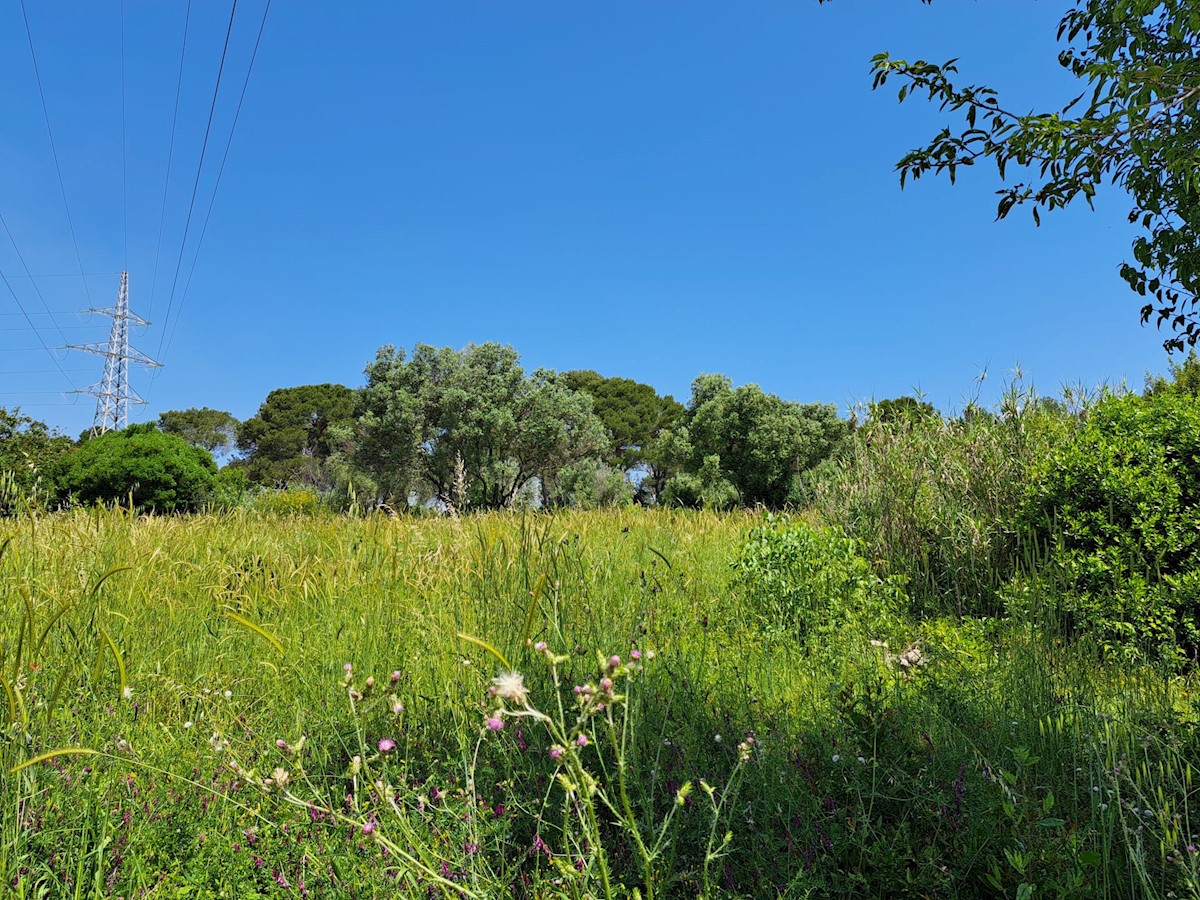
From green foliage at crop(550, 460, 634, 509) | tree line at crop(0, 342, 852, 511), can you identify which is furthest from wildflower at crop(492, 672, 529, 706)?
green foliage at crop(550, 460, 634, 509)

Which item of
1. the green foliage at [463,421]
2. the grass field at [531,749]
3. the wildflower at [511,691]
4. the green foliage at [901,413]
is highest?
the green foliage at [463,421]

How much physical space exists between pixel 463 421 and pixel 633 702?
20.8 m

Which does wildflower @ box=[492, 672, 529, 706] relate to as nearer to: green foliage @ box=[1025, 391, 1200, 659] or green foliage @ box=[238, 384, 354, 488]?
green foliage @ box=[1025, 391, 1200, 659]

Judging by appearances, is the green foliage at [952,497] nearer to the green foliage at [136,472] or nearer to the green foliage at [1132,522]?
the green foliage at [1132,522]

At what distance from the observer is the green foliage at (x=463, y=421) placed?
2241 cm

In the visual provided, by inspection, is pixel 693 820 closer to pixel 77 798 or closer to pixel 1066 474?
pixel 77 798

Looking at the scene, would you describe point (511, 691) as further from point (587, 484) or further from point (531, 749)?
point (587, 484)

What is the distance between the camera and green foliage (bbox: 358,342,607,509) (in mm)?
22406

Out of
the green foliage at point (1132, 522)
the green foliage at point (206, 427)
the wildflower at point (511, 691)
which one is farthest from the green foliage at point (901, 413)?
the green foliage at point (206, 427)

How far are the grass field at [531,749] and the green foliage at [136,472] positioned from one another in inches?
618

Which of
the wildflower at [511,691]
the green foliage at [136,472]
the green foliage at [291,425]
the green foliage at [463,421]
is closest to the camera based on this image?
the wildflower at [511,691]

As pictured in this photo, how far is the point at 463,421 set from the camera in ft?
73.6

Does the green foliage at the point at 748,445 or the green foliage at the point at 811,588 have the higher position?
the green foliage at the point at 748,445

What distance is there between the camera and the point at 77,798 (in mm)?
1988
